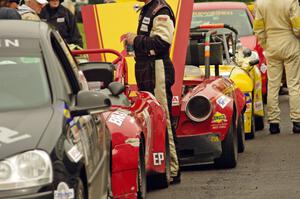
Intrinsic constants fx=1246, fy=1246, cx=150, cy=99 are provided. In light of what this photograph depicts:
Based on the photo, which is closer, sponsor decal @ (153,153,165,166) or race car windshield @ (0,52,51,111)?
race car windshield @ (0,52,51,111)

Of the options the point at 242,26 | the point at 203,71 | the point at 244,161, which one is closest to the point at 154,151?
the point at 244,161

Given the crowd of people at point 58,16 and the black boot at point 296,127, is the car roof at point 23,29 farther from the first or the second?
the black boot at point 296,127

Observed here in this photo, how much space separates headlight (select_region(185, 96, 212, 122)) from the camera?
40.3 ft

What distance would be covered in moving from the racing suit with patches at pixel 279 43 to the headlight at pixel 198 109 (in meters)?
3.87

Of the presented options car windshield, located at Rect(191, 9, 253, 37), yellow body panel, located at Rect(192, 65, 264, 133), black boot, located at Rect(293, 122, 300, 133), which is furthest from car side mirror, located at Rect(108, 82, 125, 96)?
car windshield, located at Rect(191, 9, 253, 37)

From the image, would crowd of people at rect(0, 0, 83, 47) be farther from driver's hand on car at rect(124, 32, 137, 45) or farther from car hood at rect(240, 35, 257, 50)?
car hood at rect(240, 35, 257, 50)

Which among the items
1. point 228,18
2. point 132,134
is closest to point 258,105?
point 228,18

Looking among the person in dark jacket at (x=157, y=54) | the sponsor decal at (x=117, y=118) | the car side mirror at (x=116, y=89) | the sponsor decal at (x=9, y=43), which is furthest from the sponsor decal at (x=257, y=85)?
the sponsor decal at (x=9, y=43)

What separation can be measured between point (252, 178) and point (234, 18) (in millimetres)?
9876

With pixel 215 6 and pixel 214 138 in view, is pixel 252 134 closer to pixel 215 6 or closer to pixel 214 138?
pixel 214 138

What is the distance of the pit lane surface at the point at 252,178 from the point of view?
10656mm

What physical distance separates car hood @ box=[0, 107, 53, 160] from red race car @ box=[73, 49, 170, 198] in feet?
5.49

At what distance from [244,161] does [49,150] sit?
6.70 meters

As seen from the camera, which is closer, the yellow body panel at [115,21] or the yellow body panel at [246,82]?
the yellow body panel at [115,21]
